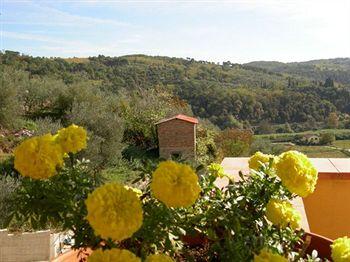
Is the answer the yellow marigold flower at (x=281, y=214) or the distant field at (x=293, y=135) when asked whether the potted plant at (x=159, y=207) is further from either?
the distant field at (x=293, y=135)

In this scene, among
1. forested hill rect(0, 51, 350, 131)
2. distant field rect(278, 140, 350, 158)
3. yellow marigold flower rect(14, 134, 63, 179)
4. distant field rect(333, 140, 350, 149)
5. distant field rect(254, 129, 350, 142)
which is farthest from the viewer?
distant field rect(254, 129, 350, 142)

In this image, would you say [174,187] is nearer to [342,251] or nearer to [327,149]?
[342,251]

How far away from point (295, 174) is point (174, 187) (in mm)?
307

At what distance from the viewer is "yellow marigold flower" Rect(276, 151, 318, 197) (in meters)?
0.97

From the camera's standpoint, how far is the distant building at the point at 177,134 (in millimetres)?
9977

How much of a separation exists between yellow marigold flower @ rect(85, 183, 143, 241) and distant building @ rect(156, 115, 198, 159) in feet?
29.9

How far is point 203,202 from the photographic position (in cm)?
110

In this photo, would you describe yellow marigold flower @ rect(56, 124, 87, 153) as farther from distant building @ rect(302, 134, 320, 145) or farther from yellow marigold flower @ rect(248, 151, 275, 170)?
distant building @ rect(302, 134, 320, 145)

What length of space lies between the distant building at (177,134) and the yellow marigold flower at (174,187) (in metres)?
9.03

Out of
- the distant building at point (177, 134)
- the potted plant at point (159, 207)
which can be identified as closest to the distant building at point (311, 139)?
the distant building at point (177, 134)

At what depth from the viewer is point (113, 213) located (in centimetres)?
74

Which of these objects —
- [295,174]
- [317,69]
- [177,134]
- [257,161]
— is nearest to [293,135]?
[177,134]

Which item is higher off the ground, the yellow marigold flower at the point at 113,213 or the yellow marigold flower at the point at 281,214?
the yellow marigold flower at the point at 113,213

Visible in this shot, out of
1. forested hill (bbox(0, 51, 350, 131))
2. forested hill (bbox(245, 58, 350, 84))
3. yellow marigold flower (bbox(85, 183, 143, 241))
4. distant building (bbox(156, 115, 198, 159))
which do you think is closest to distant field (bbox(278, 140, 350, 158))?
forested hill (bbox(0, 51, 350, 131))
